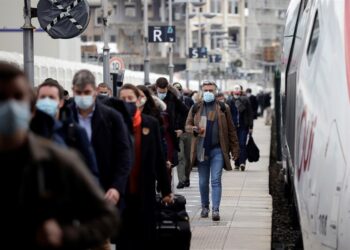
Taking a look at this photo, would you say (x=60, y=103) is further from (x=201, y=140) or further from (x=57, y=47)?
(x=57, y=47)

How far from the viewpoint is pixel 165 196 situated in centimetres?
937

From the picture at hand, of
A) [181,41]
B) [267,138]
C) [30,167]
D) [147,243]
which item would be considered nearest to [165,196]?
[147,243]

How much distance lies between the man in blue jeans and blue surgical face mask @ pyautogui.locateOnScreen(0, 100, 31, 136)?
10.5 m

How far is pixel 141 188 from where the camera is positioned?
8938 mm

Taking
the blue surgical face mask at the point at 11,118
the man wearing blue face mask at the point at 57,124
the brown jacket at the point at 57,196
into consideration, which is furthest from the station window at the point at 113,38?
the blue surgical face mask at the point at 11,118

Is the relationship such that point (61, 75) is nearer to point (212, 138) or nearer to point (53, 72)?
point (53, 72)

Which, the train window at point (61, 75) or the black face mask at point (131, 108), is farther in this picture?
the train window at point (61, 75)

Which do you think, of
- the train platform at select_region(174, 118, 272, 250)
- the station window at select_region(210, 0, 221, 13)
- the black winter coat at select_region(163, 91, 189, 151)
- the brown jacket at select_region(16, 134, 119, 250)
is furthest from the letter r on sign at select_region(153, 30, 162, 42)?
the station window at select_region(210, 0, 221, 13)

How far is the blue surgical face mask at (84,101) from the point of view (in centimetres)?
789

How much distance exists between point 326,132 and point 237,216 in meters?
7.75

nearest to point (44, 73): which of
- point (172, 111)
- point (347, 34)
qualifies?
point (172, 111)

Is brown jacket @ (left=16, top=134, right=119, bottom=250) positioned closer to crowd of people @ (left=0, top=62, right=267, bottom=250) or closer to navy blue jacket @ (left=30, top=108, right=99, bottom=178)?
crowd of people @ (left=0, top=62, right=267, bottom=250)

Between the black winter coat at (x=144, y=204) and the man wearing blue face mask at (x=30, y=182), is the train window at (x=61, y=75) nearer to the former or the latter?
the black winter coat at (x=144, y=204)

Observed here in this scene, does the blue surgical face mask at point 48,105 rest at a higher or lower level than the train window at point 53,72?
higher
